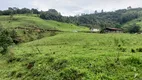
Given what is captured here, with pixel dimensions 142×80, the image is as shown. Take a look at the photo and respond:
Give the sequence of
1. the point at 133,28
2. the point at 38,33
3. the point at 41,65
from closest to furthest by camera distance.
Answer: the point at 41,65, the point at 38,33, the point at 133,28

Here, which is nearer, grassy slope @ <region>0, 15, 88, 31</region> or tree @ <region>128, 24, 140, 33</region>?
tree @ <region>128, 24, 140, 33</region>

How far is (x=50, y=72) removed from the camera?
912 inches

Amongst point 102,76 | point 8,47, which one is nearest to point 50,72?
point 102,76

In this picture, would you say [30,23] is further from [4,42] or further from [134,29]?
[4,42]

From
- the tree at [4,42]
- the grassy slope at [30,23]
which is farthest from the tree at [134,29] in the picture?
the tree at [4,42]

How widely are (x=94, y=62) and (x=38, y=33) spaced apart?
57684mm

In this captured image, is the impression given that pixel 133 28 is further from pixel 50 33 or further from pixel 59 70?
pixel 59 70

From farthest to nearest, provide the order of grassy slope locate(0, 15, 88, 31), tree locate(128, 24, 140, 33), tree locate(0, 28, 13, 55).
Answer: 1. grassy slope locate(0, 15, 88, 31)
2. tree locate(128, 24, 140, 33)
3. tree locate(0, 28, 13, 55)

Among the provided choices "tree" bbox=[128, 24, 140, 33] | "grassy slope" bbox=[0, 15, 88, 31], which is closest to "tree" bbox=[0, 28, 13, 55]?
"grassy slope" bbox=[0, 15, 88, 31]

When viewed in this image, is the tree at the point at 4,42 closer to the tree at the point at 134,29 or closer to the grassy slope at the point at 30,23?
the grassy slope at the point at 30,23

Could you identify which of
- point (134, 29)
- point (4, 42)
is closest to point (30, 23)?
point (134, 29)

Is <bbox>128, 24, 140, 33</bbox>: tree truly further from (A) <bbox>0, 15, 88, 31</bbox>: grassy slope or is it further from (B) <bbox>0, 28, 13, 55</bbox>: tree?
(B) <bbox>0, 28, 13, 55</bbox>: tree

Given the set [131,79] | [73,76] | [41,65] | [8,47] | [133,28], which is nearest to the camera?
[131,79]

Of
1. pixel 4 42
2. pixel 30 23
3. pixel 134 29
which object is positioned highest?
pixel 30 23
